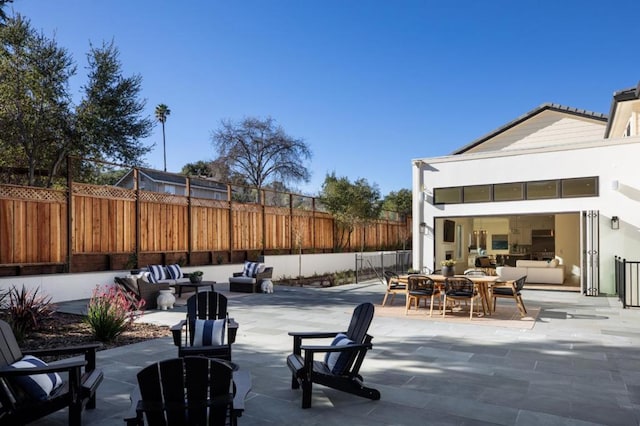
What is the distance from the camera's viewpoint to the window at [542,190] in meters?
12.8

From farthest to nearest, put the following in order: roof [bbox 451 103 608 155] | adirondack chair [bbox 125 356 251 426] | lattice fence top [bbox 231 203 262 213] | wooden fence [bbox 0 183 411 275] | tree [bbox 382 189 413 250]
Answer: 1. tree [bbox 382 189 413 250]
2. roof [bbox 451 103 608 155]
3. lattice fence top [bbox 231 203 262 213]
4. wooden fence [bbox 0 183 411 275]
5. adirondack chair [bbox 125 356 251 426]

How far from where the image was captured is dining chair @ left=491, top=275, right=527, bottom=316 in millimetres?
8359

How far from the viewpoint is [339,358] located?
404 cm

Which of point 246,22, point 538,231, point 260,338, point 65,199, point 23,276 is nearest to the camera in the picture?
point 260,338

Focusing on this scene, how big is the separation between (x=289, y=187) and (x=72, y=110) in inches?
691

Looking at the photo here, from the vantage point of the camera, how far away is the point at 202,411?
8.52 feet

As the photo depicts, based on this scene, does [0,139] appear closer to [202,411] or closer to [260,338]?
[260,338]

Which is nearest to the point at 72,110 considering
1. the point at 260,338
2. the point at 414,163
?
the point at 260,338

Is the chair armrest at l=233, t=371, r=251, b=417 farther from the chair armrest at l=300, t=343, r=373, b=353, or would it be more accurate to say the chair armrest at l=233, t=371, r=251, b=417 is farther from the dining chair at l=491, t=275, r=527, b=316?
the dining chair at l=491, t=275, r=527, b=316

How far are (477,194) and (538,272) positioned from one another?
3.63m

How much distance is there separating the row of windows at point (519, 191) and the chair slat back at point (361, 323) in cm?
1065

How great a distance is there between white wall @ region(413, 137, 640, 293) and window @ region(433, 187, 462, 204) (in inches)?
5.9

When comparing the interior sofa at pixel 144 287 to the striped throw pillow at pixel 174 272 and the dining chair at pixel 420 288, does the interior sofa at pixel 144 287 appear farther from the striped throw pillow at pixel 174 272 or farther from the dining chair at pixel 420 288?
the dining chair at pixel 420 288

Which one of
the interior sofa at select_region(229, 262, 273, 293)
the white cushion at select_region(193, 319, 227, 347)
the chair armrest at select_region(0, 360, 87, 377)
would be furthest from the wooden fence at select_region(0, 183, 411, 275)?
the chair armrest at select_region(0, 360, 87, 377)
